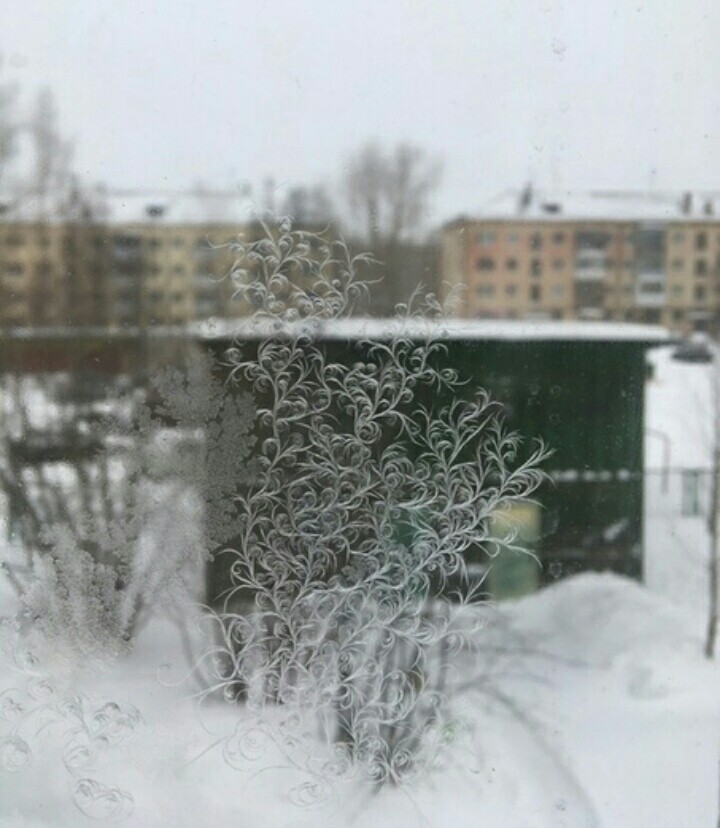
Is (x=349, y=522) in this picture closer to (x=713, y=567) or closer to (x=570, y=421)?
(x=570, y=421)

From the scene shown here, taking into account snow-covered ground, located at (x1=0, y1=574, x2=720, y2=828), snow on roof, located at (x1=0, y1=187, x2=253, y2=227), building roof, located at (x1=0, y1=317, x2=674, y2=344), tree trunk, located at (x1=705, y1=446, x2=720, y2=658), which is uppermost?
snow on roof, located at (x1=0, y1=187, x2=253, y2=227)

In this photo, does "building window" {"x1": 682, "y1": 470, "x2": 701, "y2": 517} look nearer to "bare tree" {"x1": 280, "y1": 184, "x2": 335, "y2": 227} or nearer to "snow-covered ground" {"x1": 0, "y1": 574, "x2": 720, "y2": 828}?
"snow-covered ground" {"x1": 0, "y1": 574, "x2": 720, "y2": 828}

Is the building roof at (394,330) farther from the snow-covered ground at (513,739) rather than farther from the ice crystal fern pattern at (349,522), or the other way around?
the snow-covered ground at (513,739)

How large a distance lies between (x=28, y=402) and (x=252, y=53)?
2.65 ft

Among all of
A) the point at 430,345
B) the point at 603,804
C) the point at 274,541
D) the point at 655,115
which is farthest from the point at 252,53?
the point at 603,804

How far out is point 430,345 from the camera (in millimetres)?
2031

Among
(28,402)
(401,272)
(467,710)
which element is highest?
(401,272)

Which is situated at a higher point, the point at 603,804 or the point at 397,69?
the point at 397,69

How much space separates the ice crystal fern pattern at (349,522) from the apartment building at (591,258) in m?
0.14

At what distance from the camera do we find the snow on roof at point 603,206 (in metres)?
2.06

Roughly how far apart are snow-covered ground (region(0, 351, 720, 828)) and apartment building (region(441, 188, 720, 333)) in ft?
0.46

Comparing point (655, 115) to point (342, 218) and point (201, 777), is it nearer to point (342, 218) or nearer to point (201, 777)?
point (342, 218)

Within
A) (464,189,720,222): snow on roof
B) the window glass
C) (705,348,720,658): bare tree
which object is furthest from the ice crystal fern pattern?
(705,348,720,658): bare tree

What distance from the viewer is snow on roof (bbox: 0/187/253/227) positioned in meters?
2.03
